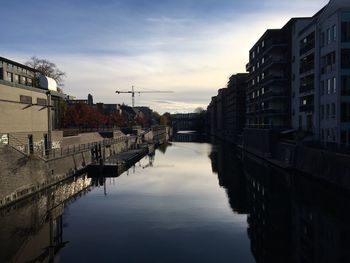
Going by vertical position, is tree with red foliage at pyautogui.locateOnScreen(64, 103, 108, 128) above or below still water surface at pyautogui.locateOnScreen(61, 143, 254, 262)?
above

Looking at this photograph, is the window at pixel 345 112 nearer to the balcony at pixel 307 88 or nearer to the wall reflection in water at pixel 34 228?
the balcony at pixel 307 88

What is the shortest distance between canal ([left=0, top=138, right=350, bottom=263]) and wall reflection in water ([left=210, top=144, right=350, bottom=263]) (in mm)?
54

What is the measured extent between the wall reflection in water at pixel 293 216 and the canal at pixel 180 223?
54 millimetres

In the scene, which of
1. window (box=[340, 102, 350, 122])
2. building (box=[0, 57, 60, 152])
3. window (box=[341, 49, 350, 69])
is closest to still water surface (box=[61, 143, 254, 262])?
building (box=[0, 57, 60, 152])

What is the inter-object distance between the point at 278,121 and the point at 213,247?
5596 centimetres

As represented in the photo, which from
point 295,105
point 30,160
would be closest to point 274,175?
point 295,105

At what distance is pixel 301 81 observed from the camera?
208 feet

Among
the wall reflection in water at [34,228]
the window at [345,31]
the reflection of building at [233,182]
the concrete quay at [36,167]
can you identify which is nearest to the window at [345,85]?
the window at [345,31]

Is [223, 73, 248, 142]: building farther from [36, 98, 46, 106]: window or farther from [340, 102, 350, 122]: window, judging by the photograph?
[36, 98, 46, 106]: window

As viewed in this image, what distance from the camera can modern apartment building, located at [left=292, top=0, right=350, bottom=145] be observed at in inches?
1839

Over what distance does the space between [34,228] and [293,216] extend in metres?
17.7

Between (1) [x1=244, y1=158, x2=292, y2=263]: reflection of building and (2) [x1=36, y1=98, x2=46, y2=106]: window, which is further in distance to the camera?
(2) [x1=36, y1=98, x2=46, y2=106]: window

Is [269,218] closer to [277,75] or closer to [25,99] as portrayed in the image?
[25,99]

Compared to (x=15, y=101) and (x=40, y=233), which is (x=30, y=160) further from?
(x=40, y=233)
